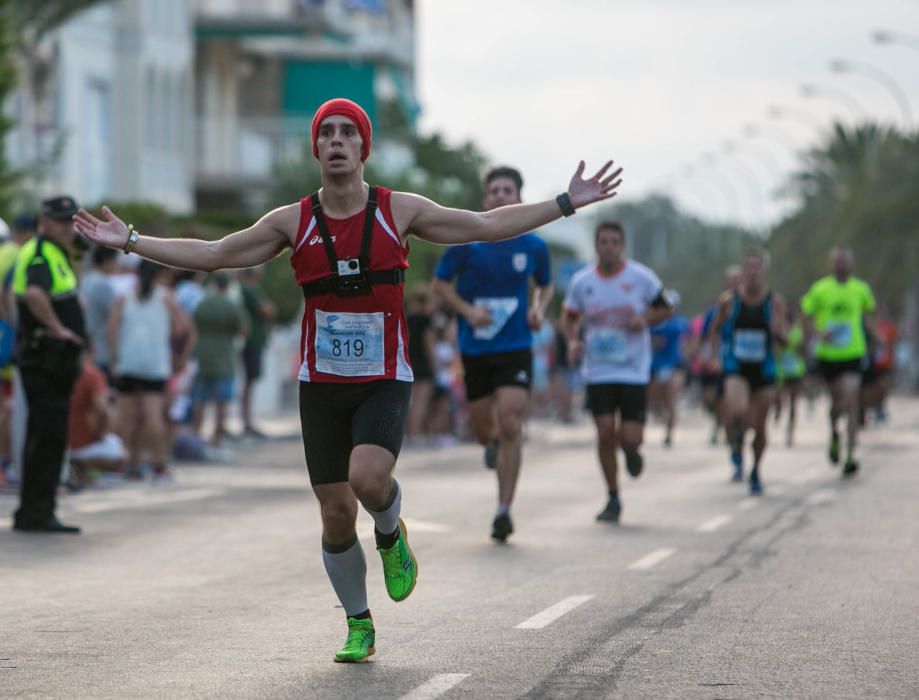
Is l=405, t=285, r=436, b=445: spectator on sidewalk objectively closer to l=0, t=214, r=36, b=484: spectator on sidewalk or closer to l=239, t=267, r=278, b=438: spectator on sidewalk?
l=239, t=267, r=278, b=438: spectator on sidewalk

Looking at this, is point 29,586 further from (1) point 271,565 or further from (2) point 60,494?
(2) point 60,494

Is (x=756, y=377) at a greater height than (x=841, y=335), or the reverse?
(x=841, y=335)

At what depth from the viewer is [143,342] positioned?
17891mm

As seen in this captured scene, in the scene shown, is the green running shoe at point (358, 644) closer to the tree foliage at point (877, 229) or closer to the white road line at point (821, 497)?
the white road line at point (821, 497)

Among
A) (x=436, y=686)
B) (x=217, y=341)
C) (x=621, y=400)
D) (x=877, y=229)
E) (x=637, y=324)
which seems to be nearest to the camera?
(x=436, y=686)

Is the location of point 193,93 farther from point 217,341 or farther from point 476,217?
point 476,217

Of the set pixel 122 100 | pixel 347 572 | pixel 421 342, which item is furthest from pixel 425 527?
pixel 122 100

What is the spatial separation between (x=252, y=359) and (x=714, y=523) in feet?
34.5

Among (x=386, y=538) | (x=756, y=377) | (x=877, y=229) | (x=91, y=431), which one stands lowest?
(x=91, y=431)

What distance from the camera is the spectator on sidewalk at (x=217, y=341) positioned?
21.6 meters

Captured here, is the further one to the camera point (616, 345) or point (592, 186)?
point (616, 345)

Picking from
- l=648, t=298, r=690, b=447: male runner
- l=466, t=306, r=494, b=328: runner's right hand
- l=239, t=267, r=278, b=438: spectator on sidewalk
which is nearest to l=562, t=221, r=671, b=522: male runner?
l=466, t=306, r=494, b=328: runner's right hand

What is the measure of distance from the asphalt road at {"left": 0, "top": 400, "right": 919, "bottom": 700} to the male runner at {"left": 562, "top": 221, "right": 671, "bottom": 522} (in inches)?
22.1

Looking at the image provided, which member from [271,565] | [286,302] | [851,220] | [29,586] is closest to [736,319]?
[271,565]
